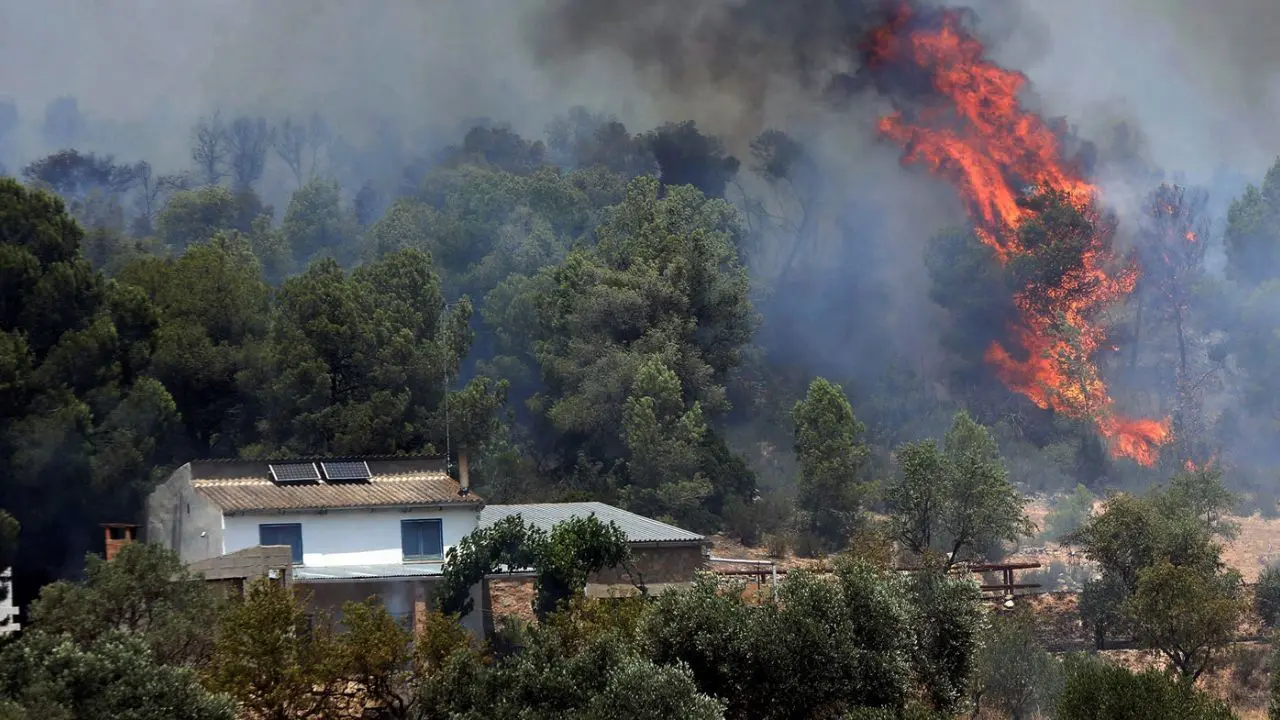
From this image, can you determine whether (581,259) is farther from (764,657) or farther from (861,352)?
(764,657)

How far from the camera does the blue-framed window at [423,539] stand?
5188 cm

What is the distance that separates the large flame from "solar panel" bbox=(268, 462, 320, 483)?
54606mm

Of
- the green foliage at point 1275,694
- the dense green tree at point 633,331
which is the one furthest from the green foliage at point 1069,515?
the green foliage at point 1275,694

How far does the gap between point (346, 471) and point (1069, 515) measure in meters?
44.0

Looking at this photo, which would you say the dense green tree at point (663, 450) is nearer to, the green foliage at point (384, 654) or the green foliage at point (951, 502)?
the green foliage at point (951, 502)

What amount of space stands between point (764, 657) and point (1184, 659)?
18086mm

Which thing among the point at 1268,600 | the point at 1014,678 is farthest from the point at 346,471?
the point at 1268,600

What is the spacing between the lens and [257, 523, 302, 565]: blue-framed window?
50.2m

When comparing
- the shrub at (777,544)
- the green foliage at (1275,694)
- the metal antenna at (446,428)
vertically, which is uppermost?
the metal antenna at (446,428)

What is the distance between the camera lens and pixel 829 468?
73312 millimetres

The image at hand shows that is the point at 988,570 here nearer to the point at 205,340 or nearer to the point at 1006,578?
the point at 1006,578

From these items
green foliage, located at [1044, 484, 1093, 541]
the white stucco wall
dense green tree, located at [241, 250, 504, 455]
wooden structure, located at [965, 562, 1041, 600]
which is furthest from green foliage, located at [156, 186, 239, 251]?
wooden structure, located at [965, 562, 1041, 600]

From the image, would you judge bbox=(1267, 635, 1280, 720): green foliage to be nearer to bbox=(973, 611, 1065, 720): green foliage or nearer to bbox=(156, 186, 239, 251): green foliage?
bbox=(973, 611, 1065, 720): green foliage

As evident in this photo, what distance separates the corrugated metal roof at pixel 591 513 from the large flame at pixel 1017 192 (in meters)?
45.3
